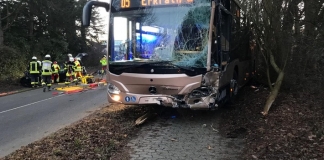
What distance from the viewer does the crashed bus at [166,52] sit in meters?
7.28

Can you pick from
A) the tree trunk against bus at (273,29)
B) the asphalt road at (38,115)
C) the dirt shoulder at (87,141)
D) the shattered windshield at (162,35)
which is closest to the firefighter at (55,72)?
the asphalt road at (38,115)

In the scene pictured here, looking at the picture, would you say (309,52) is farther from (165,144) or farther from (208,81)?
(165,144)

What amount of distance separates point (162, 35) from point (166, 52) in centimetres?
40

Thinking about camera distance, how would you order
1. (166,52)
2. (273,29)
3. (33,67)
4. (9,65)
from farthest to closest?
1. (9,65)
2. (33,67)
3. (273,29)
4. (166,52)

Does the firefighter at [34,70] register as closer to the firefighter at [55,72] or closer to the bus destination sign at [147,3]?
the firefighter at [55,72]

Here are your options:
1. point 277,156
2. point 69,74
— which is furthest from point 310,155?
point 69,74

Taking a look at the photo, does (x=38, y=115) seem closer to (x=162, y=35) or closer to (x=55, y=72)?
(x=162, y=35)

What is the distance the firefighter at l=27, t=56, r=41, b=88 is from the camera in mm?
16922

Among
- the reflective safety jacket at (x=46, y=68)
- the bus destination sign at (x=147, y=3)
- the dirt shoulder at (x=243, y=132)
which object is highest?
the bus destination sign at (x=147, y=3)

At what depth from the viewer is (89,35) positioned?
38688mm

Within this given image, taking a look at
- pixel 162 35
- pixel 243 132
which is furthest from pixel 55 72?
pixel 243 132

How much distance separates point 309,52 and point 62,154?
5759mm

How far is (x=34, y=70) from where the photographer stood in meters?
17.2

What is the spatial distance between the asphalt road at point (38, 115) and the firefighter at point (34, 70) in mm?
3678
